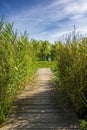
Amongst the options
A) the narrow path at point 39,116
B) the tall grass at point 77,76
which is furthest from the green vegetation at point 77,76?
the narrow path at point 39,116

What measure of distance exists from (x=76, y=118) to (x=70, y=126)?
491mm

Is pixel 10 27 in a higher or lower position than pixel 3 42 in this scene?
higher

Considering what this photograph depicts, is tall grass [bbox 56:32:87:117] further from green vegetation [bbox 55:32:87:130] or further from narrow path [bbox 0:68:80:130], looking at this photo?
narrow path [bbox 0:68:80:130]

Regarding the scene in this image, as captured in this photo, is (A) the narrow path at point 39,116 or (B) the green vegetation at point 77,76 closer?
(A) the narrow path at point 39,116

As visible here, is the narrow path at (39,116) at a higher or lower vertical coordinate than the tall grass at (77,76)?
lower

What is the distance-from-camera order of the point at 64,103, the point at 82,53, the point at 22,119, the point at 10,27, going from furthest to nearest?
the point at 10,27 < the point at 64,103 < the point at 82,53 < the point at 22,119

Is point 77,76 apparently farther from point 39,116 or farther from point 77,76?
point 39,116

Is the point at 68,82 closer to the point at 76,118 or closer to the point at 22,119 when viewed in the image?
the point at 76,118

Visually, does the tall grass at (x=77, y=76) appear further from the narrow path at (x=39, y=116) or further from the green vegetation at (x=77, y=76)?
the narrow path at (x=39, y=116)

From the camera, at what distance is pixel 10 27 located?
23.1 ft

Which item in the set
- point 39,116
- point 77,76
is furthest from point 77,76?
point 39,116

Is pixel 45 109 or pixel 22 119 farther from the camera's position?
pixel 45 109

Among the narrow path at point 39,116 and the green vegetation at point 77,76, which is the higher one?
the green vegetation at point 77,76

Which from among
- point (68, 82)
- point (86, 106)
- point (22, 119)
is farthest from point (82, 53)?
point (22, 119)
